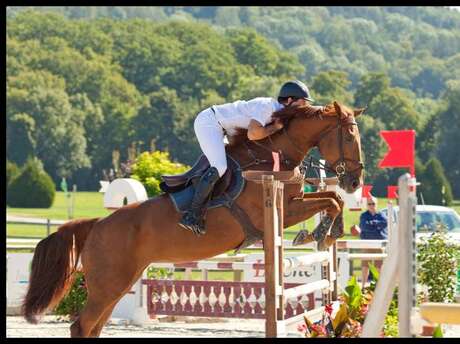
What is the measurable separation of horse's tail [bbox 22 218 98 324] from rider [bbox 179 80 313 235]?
100 cm

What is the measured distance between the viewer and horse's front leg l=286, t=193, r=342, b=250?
6391mm

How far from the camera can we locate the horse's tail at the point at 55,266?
721 centimetres

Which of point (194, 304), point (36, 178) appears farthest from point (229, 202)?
point (36, 178)

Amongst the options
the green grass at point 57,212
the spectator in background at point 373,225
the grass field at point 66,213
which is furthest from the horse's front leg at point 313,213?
the green grass at point 57,212

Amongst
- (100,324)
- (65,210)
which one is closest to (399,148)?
(100,324)

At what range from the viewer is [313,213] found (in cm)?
643

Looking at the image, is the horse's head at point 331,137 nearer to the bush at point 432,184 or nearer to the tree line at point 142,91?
the bush at point 432,184

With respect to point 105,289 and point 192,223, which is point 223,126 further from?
point 105,289

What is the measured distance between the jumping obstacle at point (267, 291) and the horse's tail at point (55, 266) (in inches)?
49.9

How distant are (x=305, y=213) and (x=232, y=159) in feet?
1.98

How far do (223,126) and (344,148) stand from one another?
0.75m

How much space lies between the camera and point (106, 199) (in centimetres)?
1114

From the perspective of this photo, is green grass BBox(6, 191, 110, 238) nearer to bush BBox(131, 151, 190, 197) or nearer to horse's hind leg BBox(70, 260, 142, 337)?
bush BBox(131, 151, 190, 197)
